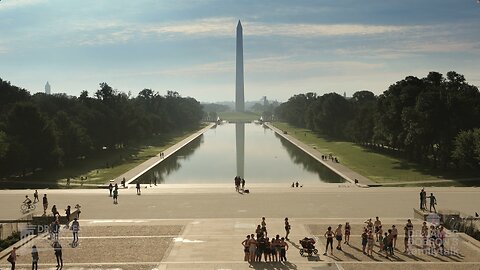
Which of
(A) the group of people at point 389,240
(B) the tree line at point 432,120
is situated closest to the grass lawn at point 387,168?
(B) the tree line at point 432,120

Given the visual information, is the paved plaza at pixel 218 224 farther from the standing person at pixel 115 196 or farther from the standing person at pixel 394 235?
the standing person at pixel 115 196

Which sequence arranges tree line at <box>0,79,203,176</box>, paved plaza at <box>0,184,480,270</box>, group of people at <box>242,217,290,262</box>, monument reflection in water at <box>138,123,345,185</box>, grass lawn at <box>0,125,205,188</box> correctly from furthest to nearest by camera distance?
tree line at <box>0,79,203,176</box> → monument reflection in water at <box>138,123,345,185</box> → grass lawn at <box>0,125,205,188</box> → paved plaza at <box>0,184,480,270</box> → group of people at <box>242,217,290,262</box>

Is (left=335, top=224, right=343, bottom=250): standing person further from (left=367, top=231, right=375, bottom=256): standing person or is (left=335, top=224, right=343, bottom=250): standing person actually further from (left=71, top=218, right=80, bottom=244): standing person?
(left=71, top=218, right=80, bottom=244): standing person

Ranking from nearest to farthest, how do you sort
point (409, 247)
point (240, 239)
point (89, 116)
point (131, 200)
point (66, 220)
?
point (409, 247)
point (240, 239)
point (66, 220)
point (131, 200)
point (89, 116)

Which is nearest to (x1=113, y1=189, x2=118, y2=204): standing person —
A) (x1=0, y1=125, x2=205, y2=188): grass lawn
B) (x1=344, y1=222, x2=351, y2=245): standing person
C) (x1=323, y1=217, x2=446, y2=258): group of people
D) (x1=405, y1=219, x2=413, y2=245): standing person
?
(x1=0, y1=125, x2=205, y2=188): grass lawn

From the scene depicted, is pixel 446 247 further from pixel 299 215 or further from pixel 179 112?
pixel 179 112

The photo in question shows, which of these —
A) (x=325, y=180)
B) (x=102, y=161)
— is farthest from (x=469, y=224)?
(x=102, y=161)

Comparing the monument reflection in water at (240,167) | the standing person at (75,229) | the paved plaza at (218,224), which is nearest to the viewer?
the paved plaza at (218,224)

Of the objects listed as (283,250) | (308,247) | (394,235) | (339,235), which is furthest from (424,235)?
(283,250)
